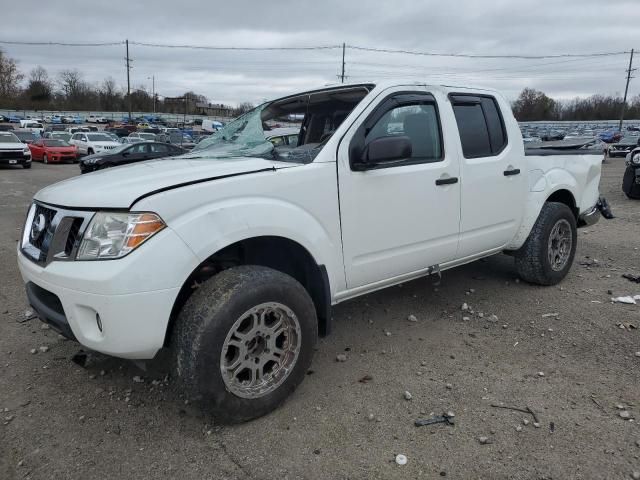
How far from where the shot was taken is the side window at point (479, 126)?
397 centimetres

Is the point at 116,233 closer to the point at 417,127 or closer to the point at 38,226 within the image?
the point at 38,226

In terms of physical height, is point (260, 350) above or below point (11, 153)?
below

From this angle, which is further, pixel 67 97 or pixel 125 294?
pixel 67 97

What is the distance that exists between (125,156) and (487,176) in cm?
1992

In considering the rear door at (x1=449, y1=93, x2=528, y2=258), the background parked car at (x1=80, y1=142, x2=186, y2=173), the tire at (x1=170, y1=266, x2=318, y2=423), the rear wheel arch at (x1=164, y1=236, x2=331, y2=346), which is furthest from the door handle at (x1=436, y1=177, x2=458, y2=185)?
the background parked car at (x1=80, y1=142, x2=186, y2=173)

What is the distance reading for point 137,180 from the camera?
2.70 metres

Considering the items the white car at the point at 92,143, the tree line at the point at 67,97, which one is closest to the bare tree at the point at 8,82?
the tree line at the point at 67,97

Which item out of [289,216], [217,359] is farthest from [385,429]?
[289,216]

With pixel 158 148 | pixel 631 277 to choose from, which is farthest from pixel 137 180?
pixel 158 148

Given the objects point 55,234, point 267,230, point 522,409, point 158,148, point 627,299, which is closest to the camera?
point 55,234

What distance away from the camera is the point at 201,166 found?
292 centimetres

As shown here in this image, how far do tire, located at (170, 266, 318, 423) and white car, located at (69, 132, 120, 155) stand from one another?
28401 mm

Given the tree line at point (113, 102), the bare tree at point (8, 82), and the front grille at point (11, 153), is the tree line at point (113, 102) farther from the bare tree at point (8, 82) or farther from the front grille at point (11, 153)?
the front grille at point (11, 153)

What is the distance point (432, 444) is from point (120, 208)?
6.61 feet
